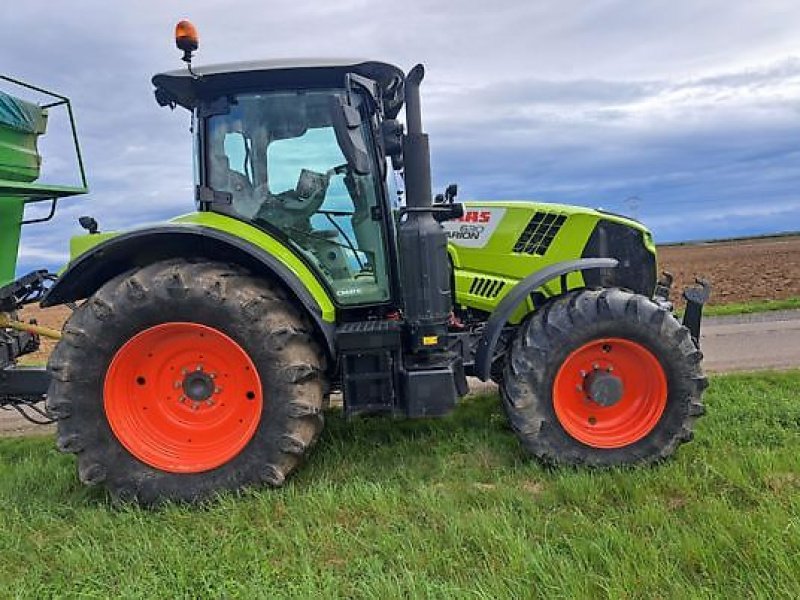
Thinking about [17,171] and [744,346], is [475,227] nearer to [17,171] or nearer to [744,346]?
[17,171]

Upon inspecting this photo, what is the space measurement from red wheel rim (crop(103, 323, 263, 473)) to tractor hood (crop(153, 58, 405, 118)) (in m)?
1.41

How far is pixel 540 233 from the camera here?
4871 millimetres

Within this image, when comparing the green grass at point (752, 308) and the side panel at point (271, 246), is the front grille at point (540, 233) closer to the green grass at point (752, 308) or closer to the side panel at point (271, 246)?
the side panel at point (271, 246)

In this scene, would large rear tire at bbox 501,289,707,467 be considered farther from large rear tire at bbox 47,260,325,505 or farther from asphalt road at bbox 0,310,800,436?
asphalt road at bbox 0,310,800,436

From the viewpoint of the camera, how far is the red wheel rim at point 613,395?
13.7 ft

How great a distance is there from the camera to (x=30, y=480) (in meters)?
4.52

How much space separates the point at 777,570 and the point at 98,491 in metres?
3.58

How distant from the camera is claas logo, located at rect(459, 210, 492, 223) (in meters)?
5.06

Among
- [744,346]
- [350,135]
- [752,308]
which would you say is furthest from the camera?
[752,308]

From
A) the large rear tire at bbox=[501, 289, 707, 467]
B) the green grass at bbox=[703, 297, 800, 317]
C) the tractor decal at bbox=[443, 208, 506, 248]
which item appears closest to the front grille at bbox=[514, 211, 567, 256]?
the tractor decal at bbox=[443, 208, 506, 248]

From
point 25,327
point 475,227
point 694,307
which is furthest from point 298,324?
point 694,307

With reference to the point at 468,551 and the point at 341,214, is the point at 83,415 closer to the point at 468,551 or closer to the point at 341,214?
the point at 341,214

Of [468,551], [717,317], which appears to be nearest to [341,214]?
[468,551]

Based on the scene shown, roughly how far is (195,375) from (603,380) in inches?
94.3
